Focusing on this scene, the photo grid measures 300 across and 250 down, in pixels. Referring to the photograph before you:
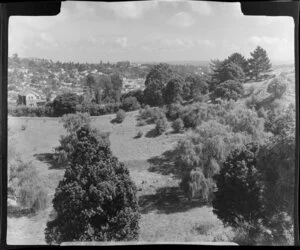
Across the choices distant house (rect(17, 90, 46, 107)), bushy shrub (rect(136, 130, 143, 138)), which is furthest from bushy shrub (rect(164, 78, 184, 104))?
distant house (rect(17, 90, 46, 107))

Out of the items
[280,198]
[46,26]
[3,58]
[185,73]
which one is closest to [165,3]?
[185,73]

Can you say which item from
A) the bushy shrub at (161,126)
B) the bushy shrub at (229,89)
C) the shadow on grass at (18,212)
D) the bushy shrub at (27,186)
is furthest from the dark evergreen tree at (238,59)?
the shadow on grass at (18,212)

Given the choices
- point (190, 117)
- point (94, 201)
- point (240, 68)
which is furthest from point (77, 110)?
point (240, 68)

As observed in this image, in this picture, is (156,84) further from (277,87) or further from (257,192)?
(257,192)

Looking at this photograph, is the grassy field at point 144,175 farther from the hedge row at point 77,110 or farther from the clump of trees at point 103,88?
the clump of trees at point 103,88

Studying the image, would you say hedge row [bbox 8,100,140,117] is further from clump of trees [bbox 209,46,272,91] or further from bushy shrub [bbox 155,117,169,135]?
clump of trees [bbox 209,46,272,91]

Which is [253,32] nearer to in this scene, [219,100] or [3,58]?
[219,100]

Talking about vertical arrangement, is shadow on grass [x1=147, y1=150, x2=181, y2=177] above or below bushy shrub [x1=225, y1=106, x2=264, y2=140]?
below
